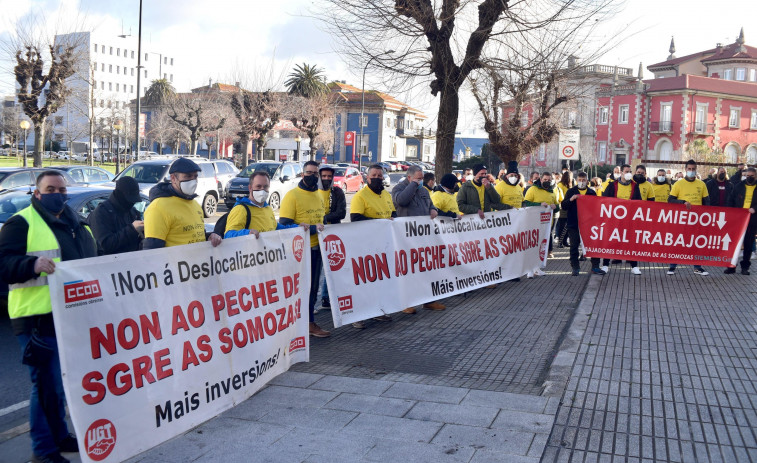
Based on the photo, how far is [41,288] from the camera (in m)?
4.22

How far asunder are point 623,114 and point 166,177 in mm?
54108

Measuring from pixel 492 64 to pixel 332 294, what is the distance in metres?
8.17

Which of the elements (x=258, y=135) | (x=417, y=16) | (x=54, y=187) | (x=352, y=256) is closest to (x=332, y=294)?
(x=352, y=256)

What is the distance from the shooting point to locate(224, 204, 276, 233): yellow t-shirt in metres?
6.23

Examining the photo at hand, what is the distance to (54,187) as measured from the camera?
4438 mm

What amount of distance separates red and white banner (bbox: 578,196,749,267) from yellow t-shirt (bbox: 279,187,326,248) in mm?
6296

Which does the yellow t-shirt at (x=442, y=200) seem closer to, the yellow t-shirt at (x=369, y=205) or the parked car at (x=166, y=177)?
the yellow t-shirt at (x=369, y=205)

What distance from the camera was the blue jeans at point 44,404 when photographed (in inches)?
171

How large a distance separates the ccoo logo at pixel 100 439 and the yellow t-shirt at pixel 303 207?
3607 millimetres

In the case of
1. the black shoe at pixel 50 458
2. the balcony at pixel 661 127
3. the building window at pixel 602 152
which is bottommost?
the black shoe at pixel 50 458

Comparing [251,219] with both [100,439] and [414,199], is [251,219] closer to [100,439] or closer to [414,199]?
[100,439]

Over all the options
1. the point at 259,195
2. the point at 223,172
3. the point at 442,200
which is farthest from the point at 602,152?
the point at 259,195

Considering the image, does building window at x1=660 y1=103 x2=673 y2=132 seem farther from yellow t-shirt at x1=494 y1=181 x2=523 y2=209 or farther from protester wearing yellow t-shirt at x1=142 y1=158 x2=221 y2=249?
protester wearing yellow t-shirt at x1=142 y1=158 x2=221 y2=249

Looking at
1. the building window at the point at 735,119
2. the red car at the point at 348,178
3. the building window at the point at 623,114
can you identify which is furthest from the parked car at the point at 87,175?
the building window at the point at 735,119
